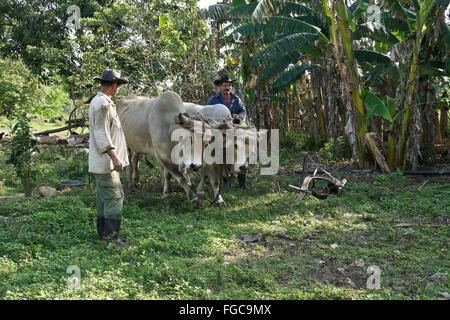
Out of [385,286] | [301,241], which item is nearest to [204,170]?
[301,241]

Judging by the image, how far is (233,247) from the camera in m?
4.86

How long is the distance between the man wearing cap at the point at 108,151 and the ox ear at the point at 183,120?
4.39 ft

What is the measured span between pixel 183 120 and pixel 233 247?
2.17 metres

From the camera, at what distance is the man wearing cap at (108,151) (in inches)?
183

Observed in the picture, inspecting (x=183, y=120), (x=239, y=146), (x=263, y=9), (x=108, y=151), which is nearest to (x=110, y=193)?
(x=108, y=151)

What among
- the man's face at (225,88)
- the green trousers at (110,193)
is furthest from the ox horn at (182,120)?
the man's face at (225,88)

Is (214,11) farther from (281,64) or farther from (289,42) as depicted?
(289,42)

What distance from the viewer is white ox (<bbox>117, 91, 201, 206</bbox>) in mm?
6598

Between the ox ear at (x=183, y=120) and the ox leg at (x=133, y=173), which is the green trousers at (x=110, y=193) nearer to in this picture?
the ox ear at (x=183, y=120)

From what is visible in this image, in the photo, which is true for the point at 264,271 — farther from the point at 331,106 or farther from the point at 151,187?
the point at 331,106

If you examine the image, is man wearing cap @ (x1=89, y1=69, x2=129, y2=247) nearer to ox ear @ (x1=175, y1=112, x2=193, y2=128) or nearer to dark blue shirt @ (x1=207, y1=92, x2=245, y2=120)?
ox ear @ (x1=175, y1=112, x2=193, y2=128)

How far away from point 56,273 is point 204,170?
11.6 feet

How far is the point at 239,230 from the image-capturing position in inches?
215

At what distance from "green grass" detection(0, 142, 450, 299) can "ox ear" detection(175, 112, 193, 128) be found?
4.23ft
